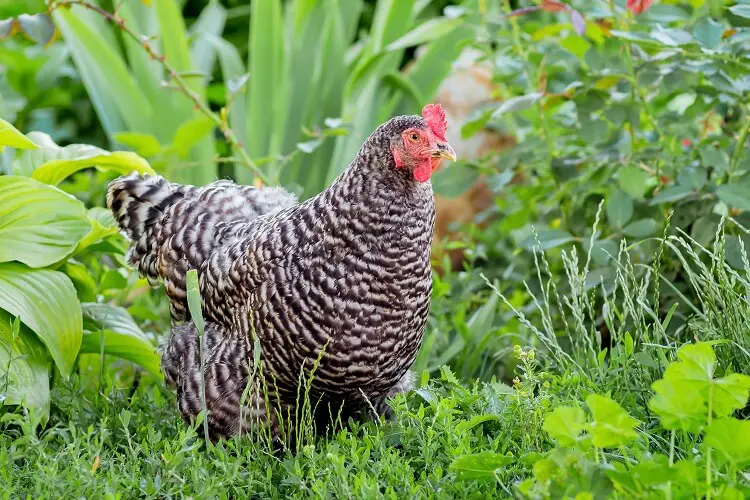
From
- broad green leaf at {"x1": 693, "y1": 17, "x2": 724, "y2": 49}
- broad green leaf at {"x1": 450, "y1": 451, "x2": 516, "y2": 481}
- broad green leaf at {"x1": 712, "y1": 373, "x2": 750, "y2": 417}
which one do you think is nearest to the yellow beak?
broad green leaf at {"x1": 450, "y1": 451, "x2": 516, "y2": 481}

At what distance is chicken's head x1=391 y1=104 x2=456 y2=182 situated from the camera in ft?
7.22

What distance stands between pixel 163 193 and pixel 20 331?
59 centimetres

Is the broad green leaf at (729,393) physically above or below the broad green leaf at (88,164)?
below

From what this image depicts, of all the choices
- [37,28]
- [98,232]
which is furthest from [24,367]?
[37,28]

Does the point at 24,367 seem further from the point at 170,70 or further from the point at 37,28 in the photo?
the point at 170,70

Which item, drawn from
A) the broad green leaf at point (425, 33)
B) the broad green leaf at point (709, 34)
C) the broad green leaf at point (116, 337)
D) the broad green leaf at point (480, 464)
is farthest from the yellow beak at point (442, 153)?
the broad green leaf at point (425, 33)

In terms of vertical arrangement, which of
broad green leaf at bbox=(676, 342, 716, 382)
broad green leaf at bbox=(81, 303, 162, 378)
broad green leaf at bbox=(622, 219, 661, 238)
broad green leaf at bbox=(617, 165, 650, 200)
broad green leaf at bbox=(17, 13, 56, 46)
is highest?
broad green leaf at bbox=(17, 13, 56, 46)

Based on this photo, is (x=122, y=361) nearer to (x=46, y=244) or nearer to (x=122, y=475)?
(x=46, y=244)

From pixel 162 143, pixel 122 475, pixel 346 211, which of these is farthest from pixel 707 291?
pixel 162 143

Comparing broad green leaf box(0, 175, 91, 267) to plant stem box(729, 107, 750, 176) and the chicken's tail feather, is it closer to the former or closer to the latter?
the chicken's tail feather

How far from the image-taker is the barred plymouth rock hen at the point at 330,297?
2256 mm

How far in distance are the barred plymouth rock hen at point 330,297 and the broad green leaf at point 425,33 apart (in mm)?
1672

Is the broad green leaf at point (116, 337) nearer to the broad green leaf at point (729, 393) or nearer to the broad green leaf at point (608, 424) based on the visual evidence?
the broad green leaf at point (608, 424)

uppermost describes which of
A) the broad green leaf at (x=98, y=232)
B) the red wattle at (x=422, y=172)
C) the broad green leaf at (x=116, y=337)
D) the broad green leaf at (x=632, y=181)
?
the red wattle at (x=422, y=172)
